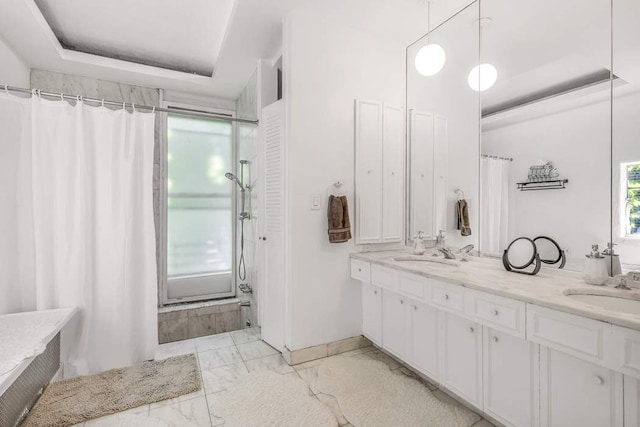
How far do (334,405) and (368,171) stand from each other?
5.41 feet

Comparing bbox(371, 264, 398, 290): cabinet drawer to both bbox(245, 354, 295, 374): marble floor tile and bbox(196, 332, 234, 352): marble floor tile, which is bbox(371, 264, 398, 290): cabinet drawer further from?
bbox(196, 332, 234, 352): marble floor tile

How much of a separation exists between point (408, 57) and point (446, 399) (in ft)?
8.56

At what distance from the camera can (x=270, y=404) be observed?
5.81ft

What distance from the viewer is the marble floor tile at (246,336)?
262 centimetres

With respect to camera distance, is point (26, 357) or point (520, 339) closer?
point (520, 339)

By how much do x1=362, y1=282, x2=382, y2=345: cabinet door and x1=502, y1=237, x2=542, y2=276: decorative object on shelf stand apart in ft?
2.94

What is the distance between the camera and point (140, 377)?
2.06 meters

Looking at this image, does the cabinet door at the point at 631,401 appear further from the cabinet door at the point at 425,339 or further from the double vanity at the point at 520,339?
the cabinet door at the point at 425,339

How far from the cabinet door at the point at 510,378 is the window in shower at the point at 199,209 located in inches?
111

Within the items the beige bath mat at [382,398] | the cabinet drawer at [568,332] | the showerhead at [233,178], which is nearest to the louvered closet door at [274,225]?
the beige bath mat at [382,398]

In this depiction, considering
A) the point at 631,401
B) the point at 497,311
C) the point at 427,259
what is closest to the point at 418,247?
the point at 427,259

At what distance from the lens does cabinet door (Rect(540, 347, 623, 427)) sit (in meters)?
1.15

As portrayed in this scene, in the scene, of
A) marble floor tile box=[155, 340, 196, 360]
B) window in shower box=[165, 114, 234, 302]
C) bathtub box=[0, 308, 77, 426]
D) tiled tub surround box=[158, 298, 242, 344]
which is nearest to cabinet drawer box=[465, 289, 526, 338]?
marble floor tile box=[155, 340, 196, 360]

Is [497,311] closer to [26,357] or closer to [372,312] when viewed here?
[372,312]
